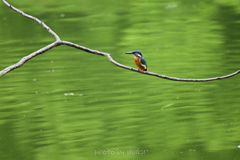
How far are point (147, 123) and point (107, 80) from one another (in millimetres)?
1072

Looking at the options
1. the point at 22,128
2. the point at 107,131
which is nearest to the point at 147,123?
the point at 107,131

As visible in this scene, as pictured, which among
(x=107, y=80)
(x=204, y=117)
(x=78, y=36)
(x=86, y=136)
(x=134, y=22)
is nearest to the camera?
(x=86, y=136)

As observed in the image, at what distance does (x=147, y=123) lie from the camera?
3.94m

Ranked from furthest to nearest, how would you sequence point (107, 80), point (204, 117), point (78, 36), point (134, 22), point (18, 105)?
point (134, 22)
point (78, 36)
point (107, 80)
point (18, 105)
point (204, 117)

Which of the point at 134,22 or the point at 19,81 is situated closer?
the point at 19,81

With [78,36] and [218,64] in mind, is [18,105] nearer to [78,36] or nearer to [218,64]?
[78,36]

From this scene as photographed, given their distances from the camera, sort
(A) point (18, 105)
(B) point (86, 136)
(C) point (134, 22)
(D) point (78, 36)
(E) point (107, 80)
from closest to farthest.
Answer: (B) point (86, 136), (A) point (18, 105), (E) point (107, 80), (D) point (78, 36), (C) point (134, 22)

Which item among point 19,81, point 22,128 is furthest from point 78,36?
point 22,128

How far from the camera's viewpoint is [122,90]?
4590 millimetres

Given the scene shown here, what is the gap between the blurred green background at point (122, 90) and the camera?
3660mm

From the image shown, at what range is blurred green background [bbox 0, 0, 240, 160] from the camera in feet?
12.0

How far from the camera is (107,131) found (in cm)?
384

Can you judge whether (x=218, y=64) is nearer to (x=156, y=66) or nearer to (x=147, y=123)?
(x=156, y=66)

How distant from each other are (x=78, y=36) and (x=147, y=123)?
2.63 m
